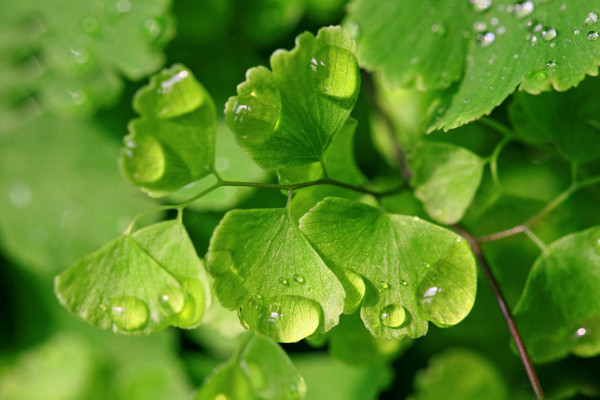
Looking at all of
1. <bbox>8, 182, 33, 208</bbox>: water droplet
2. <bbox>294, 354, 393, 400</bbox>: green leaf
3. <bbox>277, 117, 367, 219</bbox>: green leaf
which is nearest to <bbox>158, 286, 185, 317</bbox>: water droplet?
<bbox>277, 117, 367, 219</bbox>: green leaf

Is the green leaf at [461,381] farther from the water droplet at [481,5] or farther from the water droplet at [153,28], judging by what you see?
the water droplet at [153,28]

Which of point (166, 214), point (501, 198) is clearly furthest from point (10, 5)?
point (501, 198)

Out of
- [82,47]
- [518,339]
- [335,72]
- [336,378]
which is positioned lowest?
[336,378]

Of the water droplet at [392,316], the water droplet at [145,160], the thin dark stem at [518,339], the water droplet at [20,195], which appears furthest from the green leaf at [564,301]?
the water droplet at [20,195]

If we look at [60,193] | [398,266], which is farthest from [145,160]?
[60,193]

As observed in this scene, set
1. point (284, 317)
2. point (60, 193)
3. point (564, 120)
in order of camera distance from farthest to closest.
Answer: point (60, 193), point (564, 120), point (284, 317)

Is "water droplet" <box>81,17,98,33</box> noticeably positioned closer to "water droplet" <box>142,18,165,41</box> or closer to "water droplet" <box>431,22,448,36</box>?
"water droplet" <box>142,18,165,41</box>

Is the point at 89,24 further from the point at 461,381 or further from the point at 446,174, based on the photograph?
the point at 461,381
